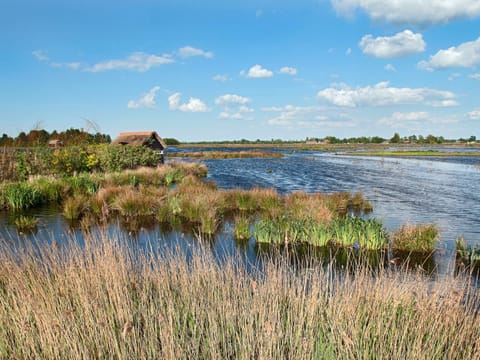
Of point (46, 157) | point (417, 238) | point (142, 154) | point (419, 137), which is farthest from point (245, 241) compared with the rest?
point (419, 137)

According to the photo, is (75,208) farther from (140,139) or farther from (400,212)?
(140,139)

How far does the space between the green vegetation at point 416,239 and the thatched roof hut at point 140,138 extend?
1146 inches

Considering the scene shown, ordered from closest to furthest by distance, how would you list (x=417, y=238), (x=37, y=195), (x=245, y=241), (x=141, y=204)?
1. (x=417, y=238)
2. (x=245, y=241)
3. (x=141, y=204)
4. (x=37, y=195)

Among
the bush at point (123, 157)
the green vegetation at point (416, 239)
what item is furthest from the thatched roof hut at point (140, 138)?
the green vegetation at point (416, 239)

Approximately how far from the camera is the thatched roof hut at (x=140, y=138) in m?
35.8

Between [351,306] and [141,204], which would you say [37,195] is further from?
[351,306]

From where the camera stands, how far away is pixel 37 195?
641 inches

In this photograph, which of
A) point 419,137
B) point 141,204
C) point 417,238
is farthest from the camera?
point 419,137

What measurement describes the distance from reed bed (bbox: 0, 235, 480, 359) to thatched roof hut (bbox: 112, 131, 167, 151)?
105 ft

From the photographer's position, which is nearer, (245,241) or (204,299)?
(204,299)

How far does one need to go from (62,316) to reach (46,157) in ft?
64.2

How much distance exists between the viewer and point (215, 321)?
12.2 ft

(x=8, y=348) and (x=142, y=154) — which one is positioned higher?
(x=142, y=154)

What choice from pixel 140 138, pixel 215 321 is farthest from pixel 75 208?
pixel 140 138
